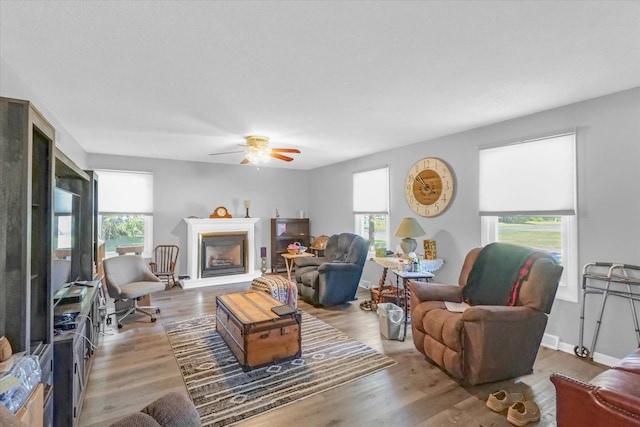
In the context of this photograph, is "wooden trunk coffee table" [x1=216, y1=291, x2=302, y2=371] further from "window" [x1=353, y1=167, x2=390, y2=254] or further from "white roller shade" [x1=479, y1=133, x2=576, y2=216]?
"window" [x1=353, y1=167, x2=390, y2=254]

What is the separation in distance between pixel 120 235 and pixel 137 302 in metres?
1.95

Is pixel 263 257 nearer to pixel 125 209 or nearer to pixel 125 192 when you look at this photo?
pixel 125 209

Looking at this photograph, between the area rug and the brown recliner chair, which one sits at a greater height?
the brown recliner chair

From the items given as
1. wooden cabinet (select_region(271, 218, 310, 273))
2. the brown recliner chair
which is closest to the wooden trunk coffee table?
the brown recliner chair

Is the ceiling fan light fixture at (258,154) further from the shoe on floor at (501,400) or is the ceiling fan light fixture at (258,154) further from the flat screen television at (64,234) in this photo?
the shoe on floor at (501,400)

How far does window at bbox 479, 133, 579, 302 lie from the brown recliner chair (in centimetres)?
76

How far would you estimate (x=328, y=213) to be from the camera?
679 centimetres

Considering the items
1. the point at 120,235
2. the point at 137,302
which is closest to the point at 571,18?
the point at 137,302

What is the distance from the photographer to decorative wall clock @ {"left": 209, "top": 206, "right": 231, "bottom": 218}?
20.6 feet

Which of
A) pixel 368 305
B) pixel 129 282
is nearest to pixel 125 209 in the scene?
pixel 129 282

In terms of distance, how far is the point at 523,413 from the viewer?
6.61 feet

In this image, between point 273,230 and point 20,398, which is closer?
point 20,398

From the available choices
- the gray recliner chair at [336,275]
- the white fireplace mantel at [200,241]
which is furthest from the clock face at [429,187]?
the white fireplace mantel at [200,241]

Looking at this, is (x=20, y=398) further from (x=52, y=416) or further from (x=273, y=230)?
(x=273, y=230)
